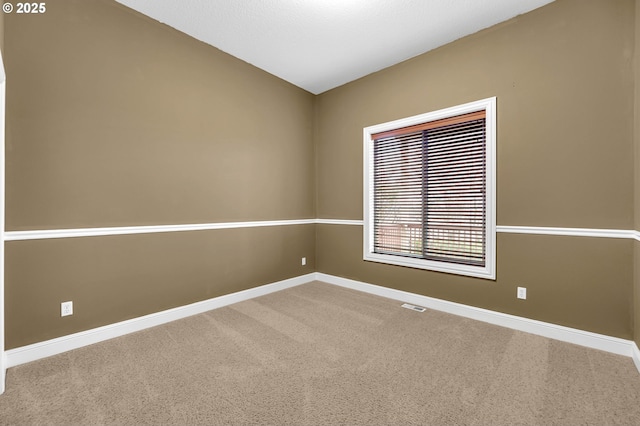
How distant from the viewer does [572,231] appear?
229cm

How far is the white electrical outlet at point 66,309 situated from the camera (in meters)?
2.14

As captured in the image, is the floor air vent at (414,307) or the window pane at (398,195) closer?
the floor air vent at (414,307)

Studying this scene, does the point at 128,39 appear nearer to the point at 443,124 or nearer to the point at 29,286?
the point at 29,286

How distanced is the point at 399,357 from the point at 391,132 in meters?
2.51

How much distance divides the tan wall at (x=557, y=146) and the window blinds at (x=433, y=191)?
22cm

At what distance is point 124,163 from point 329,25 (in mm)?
2254

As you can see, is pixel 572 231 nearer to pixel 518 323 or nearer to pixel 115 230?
pixel 518 323

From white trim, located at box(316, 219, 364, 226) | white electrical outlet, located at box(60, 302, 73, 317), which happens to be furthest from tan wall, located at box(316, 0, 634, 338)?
white electrical outlet, located at box(60, 302, 73, 317)

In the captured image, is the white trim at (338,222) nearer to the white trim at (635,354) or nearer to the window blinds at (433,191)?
the window blinds at (433,191)

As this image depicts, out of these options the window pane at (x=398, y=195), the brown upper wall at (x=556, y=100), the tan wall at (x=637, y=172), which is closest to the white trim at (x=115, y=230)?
the window pane at (x=398, y=195)

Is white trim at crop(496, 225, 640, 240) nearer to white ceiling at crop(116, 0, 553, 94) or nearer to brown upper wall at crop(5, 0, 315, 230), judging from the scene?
white ceiling at crop(116, 0, 553, 94)

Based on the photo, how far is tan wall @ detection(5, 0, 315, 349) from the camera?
2010 millimetres

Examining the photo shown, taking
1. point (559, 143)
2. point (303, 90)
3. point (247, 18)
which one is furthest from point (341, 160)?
point (559, 143)

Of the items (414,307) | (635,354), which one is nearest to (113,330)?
(414,307)
